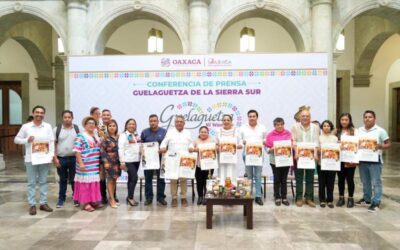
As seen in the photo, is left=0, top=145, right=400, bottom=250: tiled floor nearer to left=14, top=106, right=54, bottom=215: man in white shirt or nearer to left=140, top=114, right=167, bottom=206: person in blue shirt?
left=140, top=114, right=167, bottom=206: person in blue shirt

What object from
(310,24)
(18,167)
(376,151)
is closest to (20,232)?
(376,151)

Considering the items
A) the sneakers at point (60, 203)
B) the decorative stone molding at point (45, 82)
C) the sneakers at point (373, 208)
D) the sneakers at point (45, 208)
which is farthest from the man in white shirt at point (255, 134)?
the decorative stone molding at point (45, 82)

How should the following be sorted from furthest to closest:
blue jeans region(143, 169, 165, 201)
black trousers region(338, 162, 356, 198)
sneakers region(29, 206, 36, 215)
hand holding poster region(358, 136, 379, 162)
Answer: blue jeans region(143, 169, 165, 201)
black trousers region(338, 162, 356, 198)
hand holding poster region(358, 136, 379, 162)
sneakers region(29, 206, 36, 215)

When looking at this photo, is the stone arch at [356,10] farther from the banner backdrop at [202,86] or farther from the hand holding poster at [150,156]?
the hand holding poster at [150,156]

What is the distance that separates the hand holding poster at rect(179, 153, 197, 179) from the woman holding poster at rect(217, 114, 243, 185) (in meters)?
0.46

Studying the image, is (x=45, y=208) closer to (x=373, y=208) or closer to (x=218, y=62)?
(x=218, y=62)

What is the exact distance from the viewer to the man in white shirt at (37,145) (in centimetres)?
607

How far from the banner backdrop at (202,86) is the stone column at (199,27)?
1.32 m

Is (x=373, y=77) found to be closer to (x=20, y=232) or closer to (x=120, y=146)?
(x=120, y=146)

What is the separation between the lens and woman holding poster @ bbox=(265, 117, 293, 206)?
21.4ft

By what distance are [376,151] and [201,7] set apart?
543 cm

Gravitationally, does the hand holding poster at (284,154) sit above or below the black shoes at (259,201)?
above

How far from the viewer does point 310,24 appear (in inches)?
379

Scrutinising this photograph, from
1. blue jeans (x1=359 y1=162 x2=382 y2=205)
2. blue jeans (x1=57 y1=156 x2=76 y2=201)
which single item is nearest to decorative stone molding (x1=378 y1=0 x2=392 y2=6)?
blue jeans (x1=359 y1=162 x2=382 y2=205)
